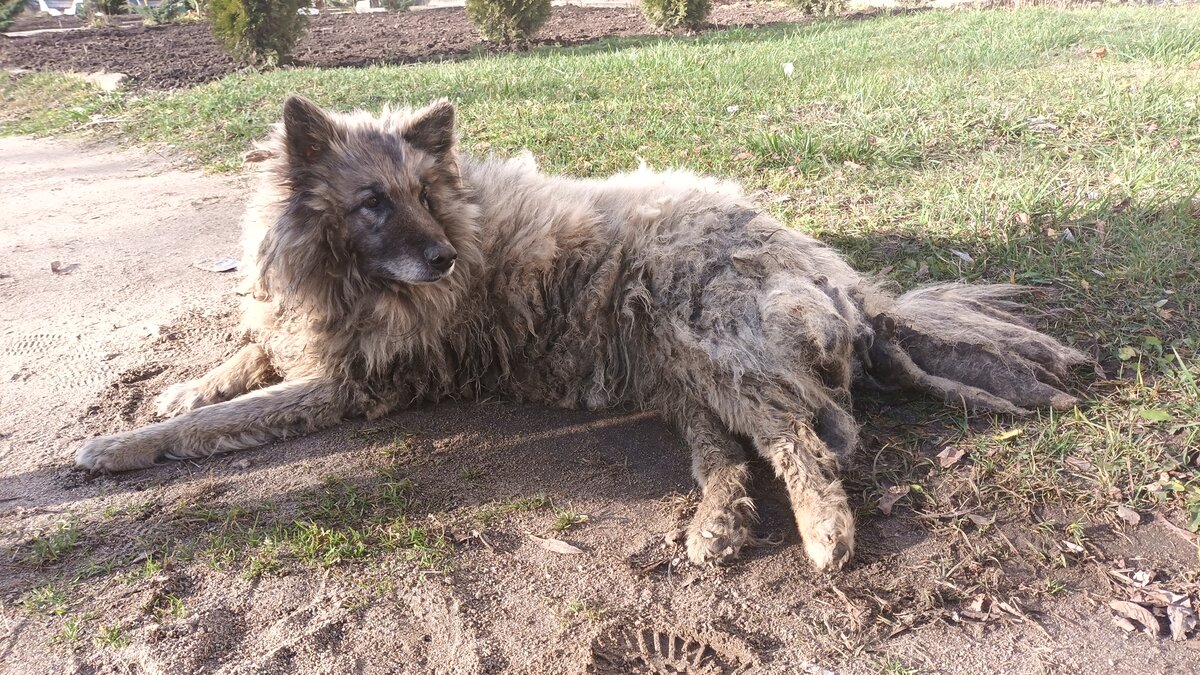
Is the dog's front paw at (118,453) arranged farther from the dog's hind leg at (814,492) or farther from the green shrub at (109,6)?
the green shrub at (109,6)

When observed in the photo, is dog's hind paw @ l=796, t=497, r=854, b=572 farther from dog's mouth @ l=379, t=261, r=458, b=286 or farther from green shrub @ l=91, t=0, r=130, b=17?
green shrub @ l=91, t=0, r=130, b=17

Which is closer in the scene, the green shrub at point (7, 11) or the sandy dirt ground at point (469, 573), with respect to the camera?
the sandy dirt ground at point (469, 573)

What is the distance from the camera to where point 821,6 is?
15086mm

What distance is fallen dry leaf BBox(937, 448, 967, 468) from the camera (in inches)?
132

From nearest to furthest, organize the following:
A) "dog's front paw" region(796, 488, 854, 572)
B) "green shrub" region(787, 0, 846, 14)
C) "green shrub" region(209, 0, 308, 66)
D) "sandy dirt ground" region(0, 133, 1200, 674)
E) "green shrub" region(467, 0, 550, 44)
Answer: "sandy dirt ground" region(0, 133, 1200, 674) < "dog's front paw" region(796, 488, 854, 572) < "green shrub" region(209, 0, 308, 66) < "green shrub" region(467, 0, 550, 44) < "green shrub" region(787, 0, 846, 14)

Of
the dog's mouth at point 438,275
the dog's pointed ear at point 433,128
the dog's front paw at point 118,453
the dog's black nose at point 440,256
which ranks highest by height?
the dog's pointed ear at point 433,128

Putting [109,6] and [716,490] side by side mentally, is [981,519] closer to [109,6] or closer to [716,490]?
[716,490]

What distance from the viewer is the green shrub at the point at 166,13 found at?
1855 cm

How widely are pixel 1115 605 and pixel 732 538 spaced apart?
1.30 m

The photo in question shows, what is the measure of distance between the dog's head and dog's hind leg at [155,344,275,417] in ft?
3.05

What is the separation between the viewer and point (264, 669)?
2.50 meters

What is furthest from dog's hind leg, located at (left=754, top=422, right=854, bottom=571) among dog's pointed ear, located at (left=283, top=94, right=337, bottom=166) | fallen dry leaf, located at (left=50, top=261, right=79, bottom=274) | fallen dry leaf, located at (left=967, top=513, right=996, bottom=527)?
fallen dry leaf, located at (left=50, top=261, right=79, bottom=274)

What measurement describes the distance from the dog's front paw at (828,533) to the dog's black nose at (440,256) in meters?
1.84

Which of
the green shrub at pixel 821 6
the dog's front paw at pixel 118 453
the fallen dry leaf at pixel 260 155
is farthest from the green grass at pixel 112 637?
the green shrub at pixel 821 6
